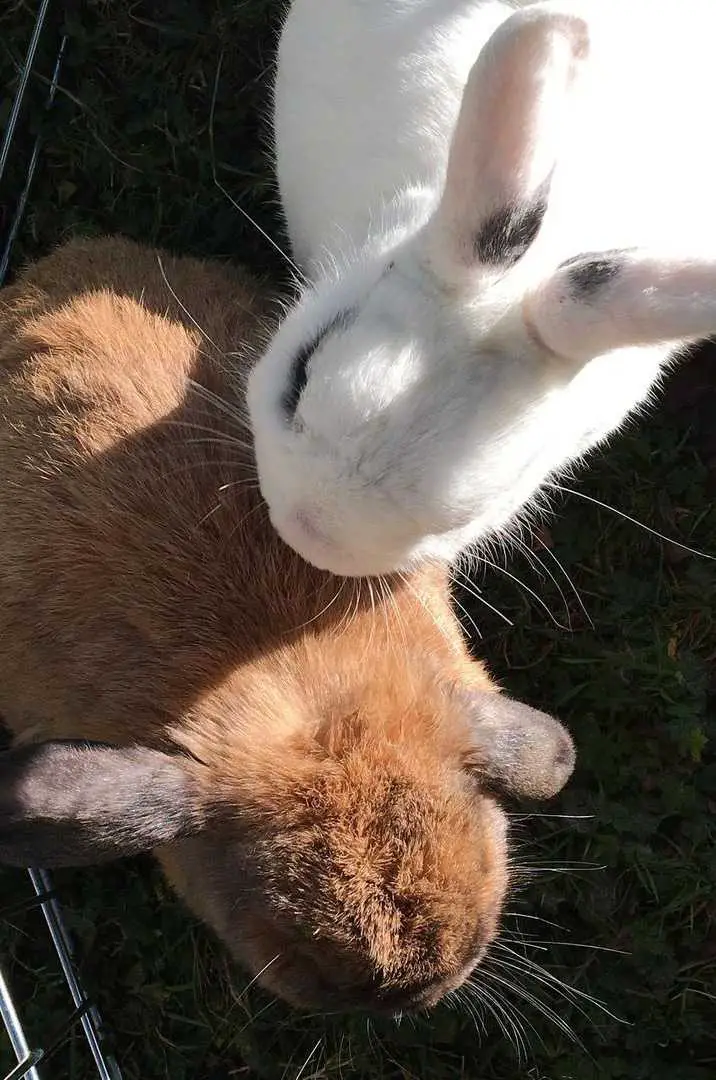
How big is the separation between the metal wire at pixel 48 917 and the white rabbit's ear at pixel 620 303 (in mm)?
2425

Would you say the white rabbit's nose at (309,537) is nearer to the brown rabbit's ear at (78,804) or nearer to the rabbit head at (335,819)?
the rabbit head at (335,819)

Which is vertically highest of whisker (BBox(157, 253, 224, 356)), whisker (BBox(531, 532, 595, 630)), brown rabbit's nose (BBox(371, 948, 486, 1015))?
whisker (BBox(157, 253, 224, 356))

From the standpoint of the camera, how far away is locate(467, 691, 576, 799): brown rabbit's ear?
254cm

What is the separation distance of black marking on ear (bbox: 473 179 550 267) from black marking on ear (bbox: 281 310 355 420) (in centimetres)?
35

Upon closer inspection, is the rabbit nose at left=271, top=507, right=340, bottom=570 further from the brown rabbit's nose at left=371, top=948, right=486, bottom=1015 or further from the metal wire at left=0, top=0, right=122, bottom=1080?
the metal wire at left=0, top=0, right=122, bottom=1080

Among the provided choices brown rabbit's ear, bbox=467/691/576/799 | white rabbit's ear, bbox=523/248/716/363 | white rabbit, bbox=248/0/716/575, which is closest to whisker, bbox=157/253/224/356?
white rabbit, bbox=248/0/716/575

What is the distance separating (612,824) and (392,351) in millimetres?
2100

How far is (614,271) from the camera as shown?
6.64ft

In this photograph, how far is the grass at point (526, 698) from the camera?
3.52 meters

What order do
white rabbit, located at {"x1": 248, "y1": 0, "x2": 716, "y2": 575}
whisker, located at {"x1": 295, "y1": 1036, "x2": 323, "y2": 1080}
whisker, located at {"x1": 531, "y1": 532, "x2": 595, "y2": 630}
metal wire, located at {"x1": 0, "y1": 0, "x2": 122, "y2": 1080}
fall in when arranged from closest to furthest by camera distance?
white rabbit, located at {"x1": 248, "y1": 0, "x2": 716, "y2": 575} < whisker, located at {"x1": 295, "y1": 1036, "x2": 323, "y2": 1080} < metal wire, located at {"x1": 0, "y1": 0, "x2": 122, "y2": 1080} < whisker, located at {"x1": 531, "y1": 532, "x2": 595, "y2": 630}

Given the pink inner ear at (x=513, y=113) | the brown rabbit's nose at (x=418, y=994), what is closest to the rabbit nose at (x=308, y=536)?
the pink inner ear at (x=513, y=113)

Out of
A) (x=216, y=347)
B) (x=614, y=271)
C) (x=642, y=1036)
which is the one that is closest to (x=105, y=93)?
(x=216, y=347)

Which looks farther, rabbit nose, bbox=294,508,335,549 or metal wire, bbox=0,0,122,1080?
metal wire, bbox=0,0,122,1080

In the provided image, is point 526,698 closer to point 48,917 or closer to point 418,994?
point 418,994
